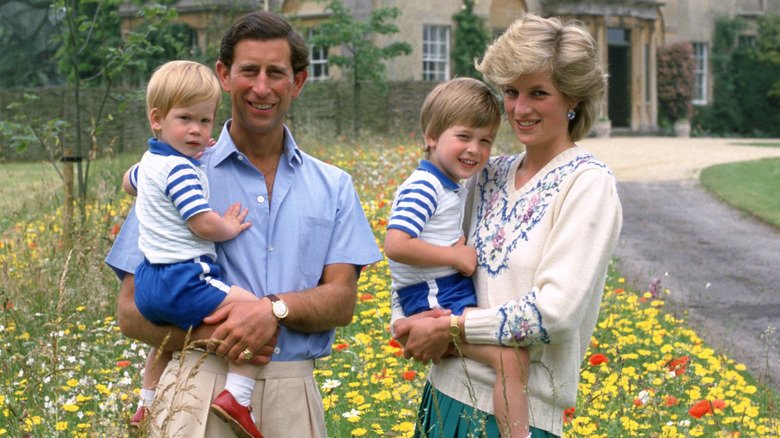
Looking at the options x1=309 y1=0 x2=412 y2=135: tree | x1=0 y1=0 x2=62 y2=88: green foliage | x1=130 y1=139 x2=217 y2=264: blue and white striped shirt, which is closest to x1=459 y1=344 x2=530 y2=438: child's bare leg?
x1=130 y1=139 x2=217 y2=264: blue and white striped shirt

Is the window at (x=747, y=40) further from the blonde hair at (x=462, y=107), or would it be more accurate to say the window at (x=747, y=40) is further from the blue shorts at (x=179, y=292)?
the blue shorts at (x=179, y=292)

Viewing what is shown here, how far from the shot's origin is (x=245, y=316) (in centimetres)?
265

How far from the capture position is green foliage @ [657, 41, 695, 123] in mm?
31859

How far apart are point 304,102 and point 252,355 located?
18.7 metres

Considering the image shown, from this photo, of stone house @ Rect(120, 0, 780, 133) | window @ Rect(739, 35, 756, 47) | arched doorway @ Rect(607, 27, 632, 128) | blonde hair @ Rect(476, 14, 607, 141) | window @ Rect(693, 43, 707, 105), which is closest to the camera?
blonde hair @ Rect(476, 14, 607, 141)

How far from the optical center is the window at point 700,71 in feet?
111

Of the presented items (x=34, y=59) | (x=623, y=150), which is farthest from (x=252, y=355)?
(x=34, y=59)

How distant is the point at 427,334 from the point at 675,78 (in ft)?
104

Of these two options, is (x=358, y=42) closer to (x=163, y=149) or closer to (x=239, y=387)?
(x=163, y=149)

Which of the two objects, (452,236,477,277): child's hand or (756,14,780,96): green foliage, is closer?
(452,236,477,277): child's hand

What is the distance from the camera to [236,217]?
281cm

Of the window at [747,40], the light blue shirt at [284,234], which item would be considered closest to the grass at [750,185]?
the light blue shirt at [284,234]

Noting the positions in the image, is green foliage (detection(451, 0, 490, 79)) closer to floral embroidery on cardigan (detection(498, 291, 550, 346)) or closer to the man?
the man

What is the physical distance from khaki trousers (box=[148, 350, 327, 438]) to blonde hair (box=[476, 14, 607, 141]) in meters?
1.23
